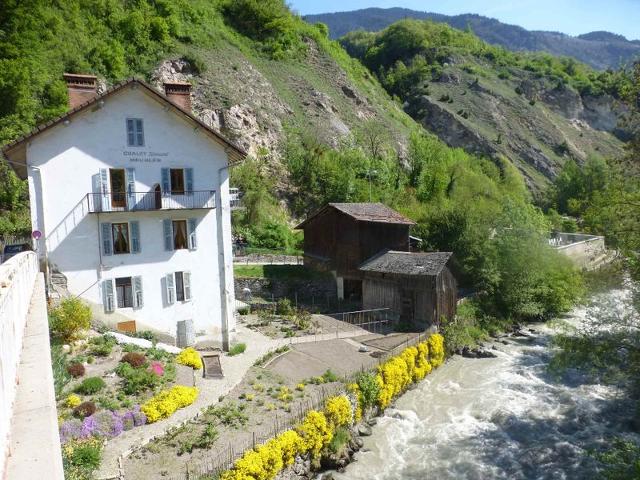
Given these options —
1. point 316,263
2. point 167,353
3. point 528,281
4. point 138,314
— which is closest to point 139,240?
point 138,314

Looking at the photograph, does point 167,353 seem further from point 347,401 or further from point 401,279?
point 401,279

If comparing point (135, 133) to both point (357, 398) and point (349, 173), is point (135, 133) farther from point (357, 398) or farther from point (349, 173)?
point (349, 173)

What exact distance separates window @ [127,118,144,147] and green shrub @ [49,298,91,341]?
7645 mm

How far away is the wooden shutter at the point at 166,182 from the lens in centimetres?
2293

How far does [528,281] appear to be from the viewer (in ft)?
112

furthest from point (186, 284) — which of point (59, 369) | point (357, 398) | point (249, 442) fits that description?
point (249, 442)

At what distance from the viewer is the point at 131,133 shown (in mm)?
22234

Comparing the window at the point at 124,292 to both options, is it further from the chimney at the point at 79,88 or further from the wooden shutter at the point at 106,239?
the chimney at the point at 79,88

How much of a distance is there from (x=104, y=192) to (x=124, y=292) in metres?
4.63

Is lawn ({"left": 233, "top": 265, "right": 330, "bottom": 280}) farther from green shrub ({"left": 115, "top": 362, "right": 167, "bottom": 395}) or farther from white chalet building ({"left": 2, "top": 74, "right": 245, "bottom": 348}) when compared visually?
green shrub ({"left": 115, "top": 362, "right": 167, "bottom": 395})

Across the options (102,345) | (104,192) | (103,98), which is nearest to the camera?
(102,345)

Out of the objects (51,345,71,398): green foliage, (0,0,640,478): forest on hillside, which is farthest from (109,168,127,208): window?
(0,0,640,478): forest on hillside

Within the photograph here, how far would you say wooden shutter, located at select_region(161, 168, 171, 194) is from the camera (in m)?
22.9

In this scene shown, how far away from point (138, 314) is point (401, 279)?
51.4 feet
